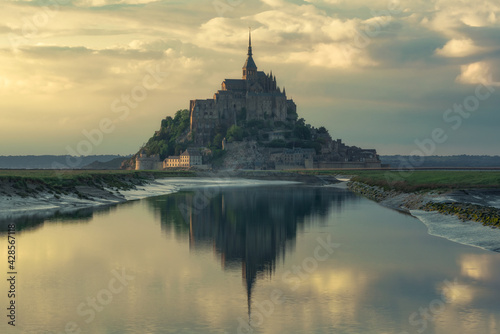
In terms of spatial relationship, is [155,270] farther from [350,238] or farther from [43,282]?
[350,238]

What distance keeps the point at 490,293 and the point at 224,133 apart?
171m

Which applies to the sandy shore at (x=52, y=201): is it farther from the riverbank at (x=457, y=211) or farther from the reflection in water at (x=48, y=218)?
the riverbank at (x=457, y=211)

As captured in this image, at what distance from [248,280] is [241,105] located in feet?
564

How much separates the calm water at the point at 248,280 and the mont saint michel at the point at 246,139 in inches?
5649

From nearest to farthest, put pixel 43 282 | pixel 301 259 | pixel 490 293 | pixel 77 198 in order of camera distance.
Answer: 1. pixel 490 293
2. pixel 43 282
3. pixel 301 259
4. pixel 77 198

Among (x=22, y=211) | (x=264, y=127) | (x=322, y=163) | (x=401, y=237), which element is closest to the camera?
(x=401, y=237)

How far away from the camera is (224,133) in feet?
610

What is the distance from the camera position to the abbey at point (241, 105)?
18438 cm

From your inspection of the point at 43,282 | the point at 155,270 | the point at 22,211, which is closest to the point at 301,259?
the point at 155,270

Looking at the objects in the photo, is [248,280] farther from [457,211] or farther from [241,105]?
[241,105]

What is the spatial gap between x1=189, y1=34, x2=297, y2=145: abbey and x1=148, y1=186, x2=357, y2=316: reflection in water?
442ft

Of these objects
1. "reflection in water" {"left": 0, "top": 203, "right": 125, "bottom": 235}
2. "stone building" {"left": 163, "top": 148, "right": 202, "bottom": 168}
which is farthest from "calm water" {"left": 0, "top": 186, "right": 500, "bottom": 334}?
"stone building" {"left": 163, "top": 148, "right": 202, "bottom": 168}

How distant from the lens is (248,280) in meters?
17.6

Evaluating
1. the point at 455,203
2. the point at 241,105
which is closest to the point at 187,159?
the point at 241,105
